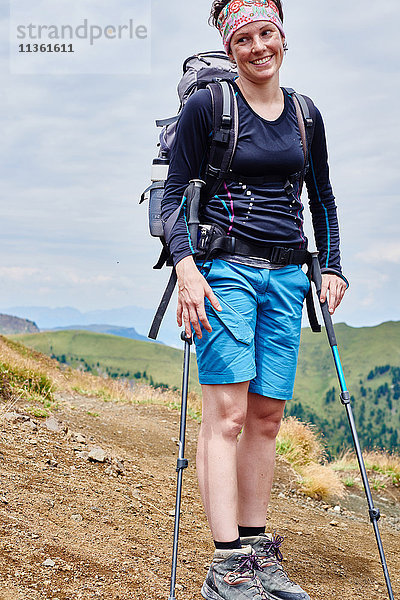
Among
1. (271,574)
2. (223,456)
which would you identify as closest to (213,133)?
(223,456)

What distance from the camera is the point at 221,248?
9.81 ft

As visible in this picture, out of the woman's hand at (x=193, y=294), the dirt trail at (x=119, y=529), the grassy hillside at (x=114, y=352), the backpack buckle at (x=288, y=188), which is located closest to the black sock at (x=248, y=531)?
the dirt trail at (x=119, y=529)

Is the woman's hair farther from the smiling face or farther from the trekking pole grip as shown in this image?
the trekking pole grip

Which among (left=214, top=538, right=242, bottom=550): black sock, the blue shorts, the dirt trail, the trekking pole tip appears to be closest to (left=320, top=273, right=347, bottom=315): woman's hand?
the blue shorts

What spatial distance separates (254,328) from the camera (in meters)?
3.05

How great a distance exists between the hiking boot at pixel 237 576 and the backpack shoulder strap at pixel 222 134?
1840 millimetres

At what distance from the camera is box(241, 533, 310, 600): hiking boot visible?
314cm

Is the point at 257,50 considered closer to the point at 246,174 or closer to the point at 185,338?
the point at 246,174

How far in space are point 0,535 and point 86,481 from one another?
5.07ft

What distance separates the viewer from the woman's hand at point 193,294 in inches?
111

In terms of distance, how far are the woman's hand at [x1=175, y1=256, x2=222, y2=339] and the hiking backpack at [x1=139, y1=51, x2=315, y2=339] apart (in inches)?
6.7

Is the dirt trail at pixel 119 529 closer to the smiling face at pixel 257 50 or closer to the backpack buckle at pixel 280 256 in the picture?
the backpack buckle at pixel 280 256

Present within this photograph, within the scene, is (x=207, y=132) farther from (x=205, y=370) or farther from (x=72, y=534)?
(x=72, y=534)

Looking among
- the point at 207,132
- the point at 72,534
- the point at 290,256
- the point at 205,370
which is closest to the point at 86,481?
the point at 72,534
